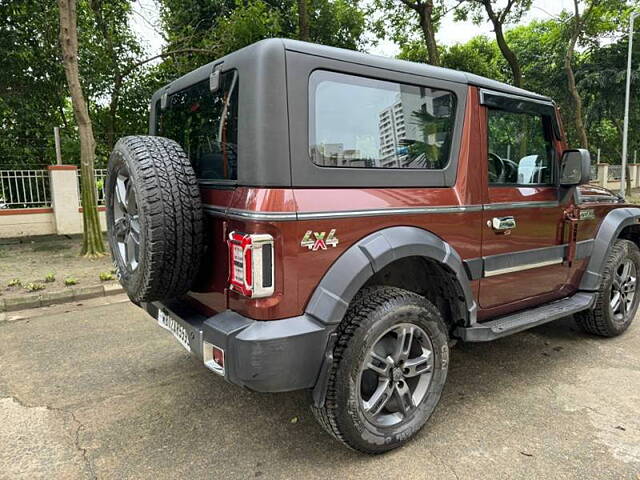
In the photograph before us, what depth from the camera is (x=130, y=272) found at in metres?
2.41

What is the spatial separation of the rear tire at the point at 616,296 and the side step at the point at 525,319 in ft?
0.81

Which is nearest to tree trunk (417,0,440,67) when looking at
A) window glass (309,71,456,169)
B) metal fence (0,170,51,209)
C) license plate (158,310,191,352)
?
metal fence (0,170,51,209)

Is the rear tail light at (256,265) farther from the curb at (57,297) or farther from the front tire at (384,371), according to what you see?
the curb at (57,297)

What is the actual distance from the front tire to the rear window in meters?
0.97

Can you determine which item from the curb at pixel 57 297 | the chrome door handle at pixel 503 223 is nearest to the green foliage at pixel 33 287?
the curb at pixel 57 297

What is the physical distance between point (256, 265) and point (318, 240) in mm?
316

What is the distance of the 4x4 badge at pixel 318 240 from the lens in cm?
201

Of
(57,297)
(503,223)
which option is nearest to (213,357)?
(503,223)

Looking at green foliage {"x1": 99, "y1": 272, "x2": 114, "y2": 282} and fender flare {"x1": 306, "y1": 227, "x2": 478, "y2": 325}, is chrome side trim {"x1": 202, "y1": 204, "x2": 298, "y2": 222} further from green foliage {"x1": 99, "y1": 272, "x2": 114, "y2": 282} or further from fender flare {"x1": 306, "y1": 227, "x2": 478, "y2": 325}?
green foliage {"x1": 99, "y1": 272, "x2": 114, "y2": 282}

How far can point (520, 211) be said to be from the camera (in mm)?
2922

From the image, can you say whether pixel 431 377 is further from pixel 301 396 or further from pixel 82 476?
pixel 82 476

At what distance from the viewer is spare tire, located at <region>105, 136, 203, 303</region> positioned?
2.06 meters

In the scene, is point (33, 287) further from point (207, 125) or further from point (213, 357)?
point (213, 357)

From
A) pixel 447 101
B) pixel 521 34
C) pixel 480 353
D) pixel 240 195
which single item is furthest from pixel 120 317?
pixel 521 34
